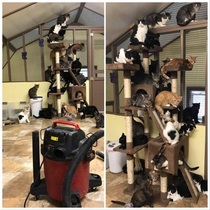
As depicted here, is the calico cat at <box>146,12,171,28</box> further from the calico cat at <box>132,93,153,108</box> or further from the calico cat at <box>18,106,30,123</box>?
the calico cat at <box>18,106,30,123</box>

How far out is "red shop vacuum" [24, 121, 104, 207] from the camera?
109 centimetres

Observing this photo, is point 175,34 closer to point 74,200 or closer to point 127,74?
point 127,74

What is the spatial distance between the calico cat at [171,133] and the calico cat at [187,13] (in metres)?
0.71

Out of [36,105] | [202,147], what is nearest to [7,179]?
[202,147]

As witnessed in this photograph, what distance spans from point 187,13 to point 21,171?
162cm

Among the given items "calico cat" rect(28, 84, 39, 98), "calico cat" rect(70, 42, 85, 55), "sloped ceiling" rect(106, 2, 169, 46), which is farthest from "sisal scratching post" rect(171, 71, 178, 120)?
"calico cat" rect(28, 84, 39, 98)

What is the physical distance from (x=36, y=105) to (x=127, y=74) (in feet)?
7.44

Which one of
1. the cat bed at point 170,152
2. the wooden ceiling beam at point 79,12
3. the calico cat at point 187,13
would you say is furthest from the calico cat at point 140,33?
the wooden ceiling beam at point 79,12

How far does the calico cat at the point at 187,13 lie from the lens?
148 centimetres

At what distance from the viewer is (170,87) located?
1.60m

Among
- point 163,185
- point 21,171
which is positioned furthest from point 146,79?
point 21,171

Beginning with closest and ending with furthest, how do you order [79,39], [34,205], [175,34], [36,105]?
[34,205] → [175,34] → [36,105] → [79,39]

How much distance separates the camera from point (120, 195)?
1.57m

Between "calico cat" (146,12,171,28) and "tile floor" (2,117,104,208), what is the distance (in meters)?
1.13
